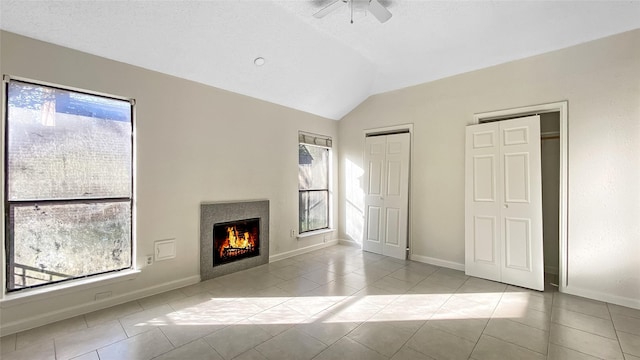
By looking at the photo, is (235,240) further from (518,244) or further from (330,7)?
(518,244)

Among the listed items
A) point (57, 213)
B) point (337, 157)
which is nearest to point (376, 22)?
point (337, 157)

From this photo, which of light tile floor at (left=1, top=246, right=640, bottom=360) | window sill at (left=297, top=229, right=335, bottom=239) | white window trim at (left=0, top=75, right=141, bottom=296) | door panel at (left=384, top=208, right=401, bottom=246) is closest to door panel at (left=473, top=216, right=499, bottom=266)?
light tile floor at (left=1, top=246, right=640, bottom=360)

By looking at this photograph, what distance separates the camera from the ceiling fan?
2.58 metres

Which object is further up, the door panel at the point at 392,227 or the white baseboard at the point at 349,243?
the door panel at the point at 392,227

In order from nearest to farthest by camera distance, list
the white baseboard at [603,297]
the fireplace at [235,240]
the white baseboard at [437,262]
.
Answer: the white baseboard at [603,297], the fireplace at [235,240], the white baseboard at [437,262]

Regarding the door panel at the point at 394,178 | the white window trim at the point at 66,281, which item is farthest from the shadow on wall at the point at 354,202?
the white window trim at the point at 66,281

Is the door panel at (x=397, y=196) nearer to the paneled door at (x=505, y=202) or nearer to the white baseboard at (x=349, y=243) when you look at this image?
the white baseboard at (x=349, y=243)

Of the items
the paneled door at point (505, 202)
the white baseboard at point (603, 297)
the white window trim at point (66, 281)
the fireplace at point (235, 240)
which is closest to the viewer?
the white window trim at point (66, 281)

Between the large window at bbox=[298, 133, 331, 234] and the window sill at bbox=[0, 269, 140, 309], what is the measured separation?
2792mm

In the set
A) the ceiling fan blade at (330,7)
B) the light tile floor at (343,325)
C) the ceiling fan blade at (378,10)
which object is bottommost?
the light tile floor at (343,325)

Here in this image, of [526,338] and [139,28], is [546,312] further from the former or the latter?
[139,28]

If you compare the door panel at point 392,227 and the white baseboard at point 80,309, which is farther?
the door panel at point 392,227

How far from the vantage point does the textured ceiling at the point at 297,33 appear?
8.50 feet

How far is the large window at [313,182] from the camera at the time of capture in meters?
→ 5.20
